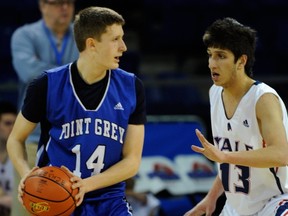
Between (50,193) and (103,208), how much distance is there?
38 cm

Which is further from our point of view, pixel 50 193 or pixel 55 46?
pixel 55 46

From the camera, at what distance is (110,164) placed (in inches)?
185

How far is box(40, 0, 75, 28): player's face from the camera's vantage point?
20.9ft

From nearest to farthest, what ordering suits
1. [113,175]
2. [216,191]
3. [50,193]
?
[50,193]
[113,175]
[216,191]

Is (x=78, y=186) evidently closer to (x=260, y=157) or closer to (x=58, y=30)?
(x=260, y=157)

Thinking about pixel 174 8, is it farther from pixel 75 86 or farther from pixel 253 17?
pixel 75 86

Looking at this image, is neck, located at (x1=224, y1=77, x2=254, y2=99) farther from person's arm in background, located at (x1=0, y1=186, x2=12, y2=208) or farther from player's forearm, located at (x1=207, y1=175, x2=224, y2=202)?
person's arm in background, located at (x1=0, y1=186, x2=12, y2=208)

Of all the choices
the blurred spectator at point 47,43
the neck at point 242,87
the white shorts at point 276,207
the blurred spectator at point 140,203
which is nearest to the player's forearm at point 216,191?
the white shorts at point 276,207

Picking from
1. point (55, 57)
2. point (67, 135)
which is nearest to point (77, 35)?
point (67, 135)

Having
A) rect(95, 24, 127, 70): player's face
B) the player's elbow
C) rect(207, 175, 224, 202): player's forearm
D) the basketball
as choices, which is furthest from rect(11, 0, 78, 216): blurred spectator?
the player's elbow

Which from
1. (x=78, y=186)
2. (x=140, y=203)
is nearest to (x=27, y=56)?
(x=140, y=203)

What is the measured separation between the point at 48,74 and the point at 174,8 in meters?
5.97

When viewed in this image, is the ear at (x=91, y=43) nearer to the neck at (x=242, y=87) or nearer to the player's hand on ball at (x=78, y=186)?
the player's hand on ball at (x=78, y=186)

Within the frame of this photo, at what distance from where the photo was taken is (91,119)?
468cm
